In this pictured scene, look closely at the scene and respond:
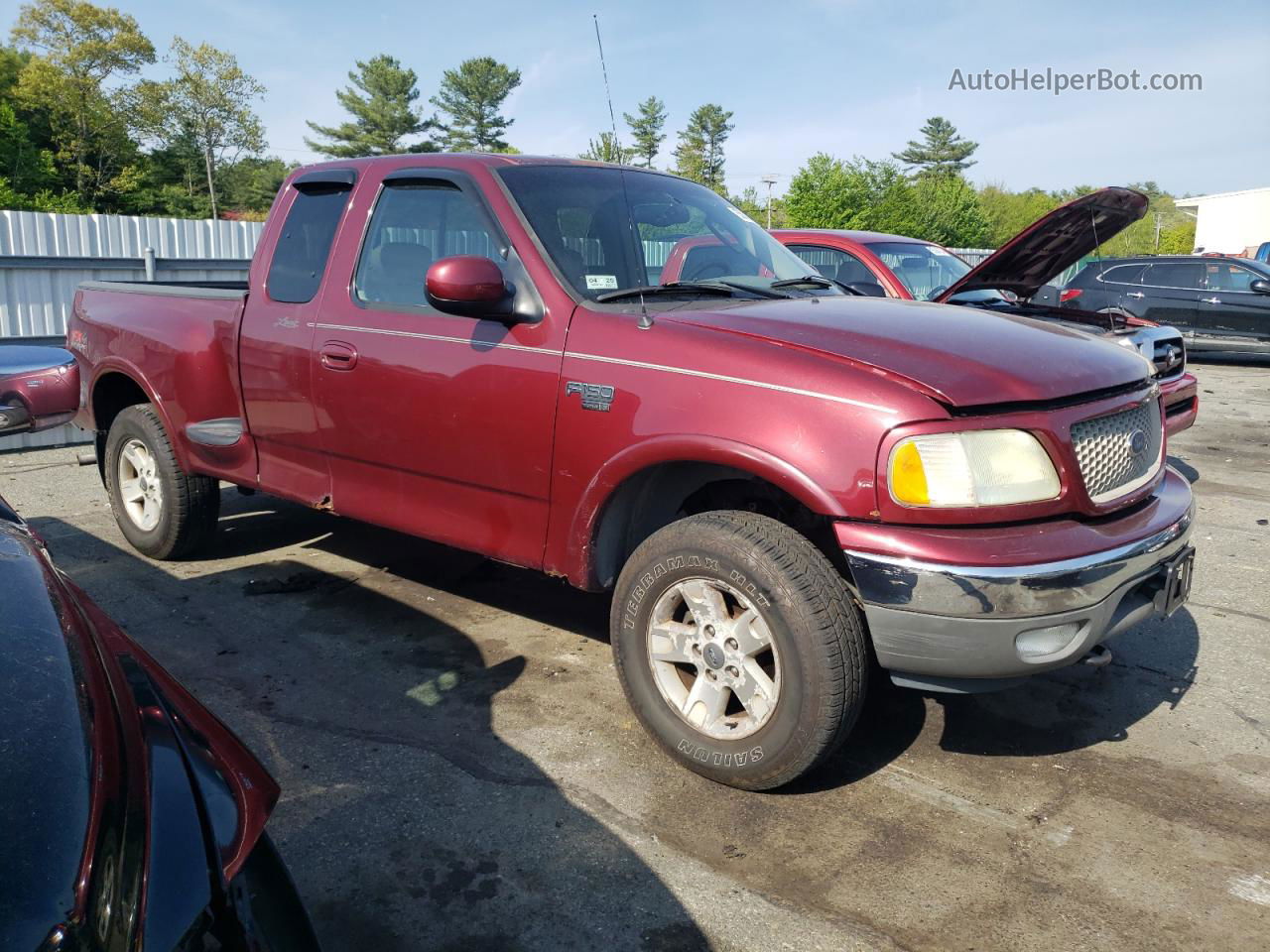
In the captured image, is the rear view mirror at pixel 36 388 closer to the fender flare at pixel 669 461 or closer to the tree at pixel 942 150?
the fender flare at pixel 669 461

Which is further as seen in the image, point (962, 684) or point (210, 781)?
point (962, 684)

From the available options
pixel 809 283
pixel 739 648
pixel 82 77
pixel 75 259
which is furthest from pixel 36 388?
pixel 82 77

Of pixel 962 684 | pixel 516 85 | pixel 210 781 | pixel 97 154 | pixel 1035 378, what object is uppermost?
pixel 516 85

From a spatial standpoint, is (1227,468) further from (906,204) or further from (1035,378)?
(906,204)

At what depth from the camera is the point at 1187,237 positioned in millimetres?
67375

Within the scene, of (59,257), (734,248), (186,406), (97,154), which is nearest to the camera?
(734,248)

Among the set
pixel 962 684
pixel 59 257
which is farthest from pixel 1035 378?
pixel 59 257

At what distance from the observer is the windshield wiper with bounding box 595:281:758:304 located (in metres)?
3.66

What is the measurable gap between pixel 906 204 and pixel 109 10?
2265 inches

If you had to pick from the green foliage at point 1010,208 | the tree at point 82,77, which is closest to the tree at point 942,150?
the green foliage at point 1010,208

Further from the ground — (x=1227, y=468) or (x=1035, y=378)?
(x=1035, y=378)

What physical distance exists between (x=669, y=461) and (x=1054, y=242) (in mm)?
4032

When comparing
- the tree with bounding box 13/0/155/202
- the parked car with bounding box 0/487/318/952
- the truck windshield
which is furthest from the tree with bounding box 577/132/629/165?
the tree with bounding box 13/0/155/202

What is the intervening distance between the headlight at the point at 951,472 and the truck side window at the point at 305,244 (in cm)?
272
